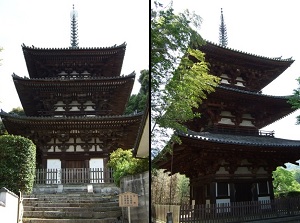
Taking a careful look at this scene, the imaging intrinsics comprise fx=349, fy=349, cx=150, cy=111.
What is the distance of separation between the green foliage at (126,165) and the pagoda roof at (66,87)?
2587mm

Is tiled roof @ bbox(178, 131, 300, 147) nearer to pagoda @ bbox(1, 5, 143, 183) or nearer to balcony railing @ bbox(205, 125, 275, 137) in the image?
balcony railing @ bbox(205, 125, 275, 137)

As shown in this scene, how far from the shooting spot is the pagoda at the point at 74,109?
9.80m

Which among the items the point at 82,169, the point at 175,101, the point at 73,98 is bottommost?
the point at 82,169

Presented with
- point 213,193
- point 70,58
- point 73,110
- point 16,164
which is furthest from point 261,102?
point 16,164

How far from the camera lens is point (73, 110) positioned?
35.2 ft

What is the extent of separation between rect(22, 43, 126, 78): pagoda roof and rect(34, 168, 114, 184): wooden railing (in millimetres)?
3604

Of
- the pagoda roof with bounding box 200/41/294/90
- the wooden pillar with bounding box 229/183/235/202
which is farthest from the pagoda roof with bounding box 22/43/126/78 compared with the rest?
the wooden pillar with bounding box 229/183/235/202

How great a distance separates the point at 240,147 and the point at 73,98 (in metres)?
5.29

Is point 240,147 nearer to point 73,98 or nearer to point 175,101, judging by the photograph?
point 175,101

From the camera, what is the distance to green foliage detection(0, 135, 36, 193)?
6430 millimetres

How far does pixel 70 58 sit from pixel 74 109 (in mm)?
1739

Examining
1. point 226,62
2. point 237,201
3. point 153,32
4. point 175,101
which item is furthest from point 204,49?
point 153,32

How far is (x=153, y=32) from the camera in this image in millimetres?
4430

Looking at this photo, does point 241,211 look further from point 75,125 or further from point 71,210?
point 75,125
